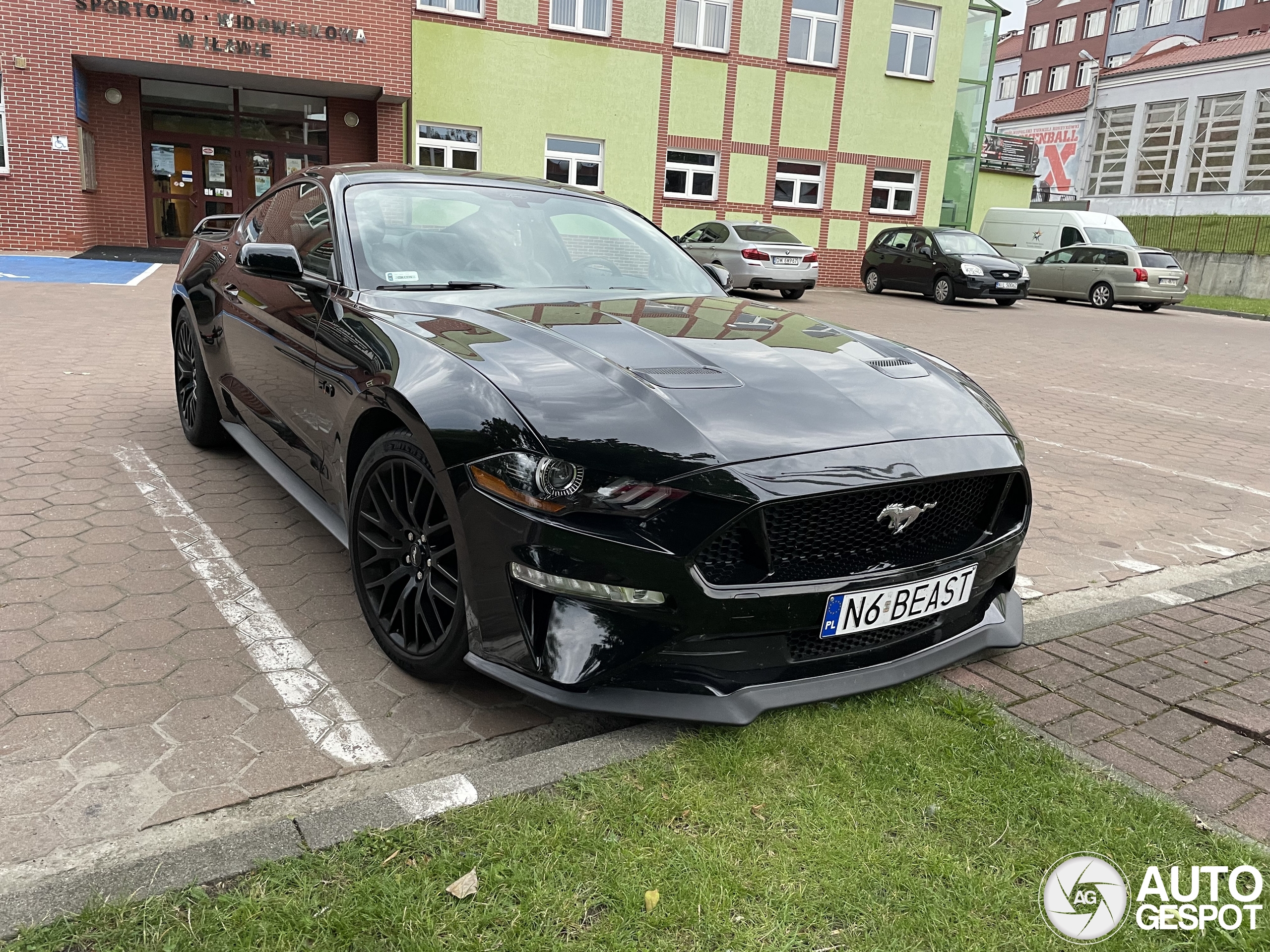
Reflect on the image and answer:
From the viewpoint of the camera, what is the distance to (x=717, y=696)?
249 cm

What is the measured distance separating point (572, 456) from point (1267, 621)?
306 centimetres

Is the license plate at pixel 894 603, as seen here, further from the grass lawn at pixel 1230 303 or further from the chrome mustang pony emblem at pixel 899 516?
the grass lawn at pixel 1230 303

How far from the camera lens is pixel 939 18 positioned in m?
25.0

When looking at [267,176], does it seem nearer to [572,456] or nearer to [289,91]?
[289,91]

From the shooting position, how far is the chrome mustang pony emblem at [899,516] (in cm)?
262

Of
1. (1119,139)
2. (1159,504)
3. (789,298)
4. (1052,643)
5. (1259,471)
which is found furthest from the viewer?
(1119,139)

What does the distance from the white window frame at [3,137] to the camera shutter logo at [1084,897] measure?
2095 cm

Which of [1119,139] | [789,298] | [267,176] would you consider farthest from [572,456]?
[1119,139]

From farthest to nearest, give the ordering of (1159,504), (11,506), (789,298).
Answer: (789,298)
(1159,504)
(11,506)

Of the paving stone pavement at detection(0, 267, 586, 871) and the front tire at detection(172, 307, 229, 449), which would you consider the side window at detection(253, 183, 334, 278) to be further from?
the paving stone pavement at detection(0, 267, 586, 871)

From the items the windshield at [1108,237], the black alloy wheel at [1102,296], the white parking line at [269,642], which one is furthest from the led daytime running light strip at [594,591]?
the windshield at [1108,237]

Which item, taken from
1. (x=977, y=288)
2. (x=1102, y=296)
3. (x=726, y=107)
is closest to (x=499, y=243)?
(x=977, y=288)

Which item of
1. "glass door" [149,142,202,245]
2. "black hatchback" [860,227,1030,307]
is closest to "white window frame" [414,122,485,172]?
"glass door" [149,142,202,245]

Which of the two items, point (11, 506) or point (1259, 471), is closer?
point (11, 506)
